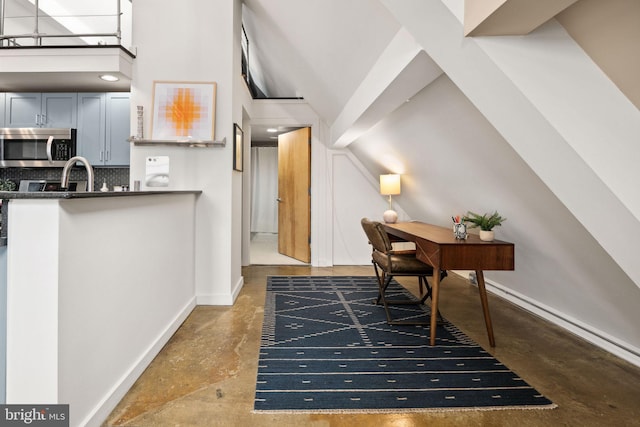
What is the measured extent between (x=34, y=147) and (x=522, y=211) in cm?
478

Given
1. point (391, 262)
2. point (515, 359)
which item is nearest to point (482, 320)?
point (515, 359)

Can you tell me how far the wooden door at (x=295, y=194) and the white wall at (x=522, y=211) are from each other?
1.98 m

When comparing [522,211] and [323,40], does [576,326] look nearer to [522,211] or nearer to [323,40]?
[522,211]

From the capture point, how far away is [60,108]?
12.4ft

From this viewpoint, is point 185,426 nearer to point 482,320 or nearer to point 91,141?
point 482,320

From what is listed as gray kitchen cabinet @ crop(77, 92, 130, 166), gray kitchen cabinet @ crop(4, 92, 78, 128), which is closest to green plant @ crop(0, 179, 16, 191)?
gray kitchen cabinet @ crop(4, 92, 78, 128)

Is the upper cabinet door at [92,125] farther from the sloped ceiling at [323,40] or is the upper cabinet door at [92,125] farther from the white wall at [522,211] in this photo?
the white wall at [522,211]

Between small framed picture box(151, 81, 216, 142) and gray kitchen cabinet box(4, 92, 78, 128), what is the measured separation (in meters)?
1.38

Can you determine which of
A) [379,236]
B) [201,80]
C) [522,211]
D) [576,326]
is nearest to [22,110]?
[201,80]

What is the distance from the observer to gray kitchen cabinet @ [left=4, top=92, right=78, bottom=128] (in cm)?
375

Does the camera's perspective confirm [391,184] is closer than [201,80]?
No

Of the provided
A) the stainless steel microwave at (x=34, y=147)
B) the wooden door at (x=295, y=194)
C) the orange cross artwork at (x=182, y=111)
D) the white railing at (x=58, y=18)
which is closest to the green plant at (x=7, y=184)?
the stainless steel microwave at (x=34, y=147)

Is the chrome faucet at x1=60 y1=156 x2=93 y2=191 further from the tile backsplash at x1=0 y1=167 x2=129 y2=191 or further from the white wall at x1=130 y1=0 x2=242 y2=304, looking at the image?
the tile backsplash at x1=0 y1=167 x2=129 y2=191

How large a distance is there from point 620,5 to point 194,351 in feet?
8.71
